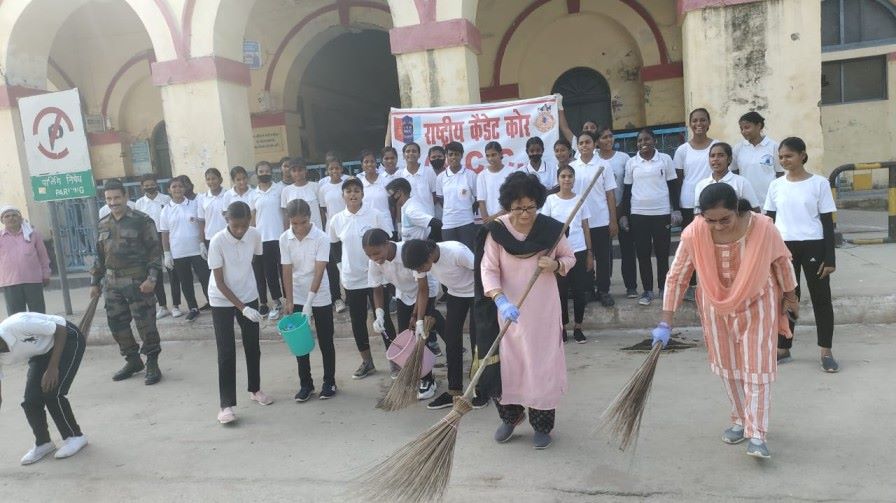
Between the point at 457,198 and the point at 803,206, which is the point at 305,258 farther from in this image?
the point at 803,206

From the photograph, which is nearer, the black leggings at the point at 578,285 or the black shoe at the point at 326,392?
the black shoe at the point at 326,392

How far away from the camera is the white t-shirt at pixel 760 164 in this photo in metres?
5.31

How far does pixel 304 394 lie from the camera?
4.77 meters

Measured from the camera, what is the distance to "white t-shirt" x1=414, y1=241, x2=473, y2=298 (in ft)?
13.7

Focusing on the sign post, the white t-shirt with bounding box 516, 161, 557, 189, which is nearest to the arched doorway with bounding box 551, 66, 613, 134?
the white t-shirt with bounding box 516, 161, 557, 189

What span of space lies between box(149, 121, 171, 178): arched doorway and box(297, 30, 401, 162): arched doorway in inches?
120

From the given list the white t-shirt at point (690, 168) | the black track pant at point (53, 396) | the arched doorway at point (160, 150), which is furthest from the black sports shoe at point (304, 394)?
the arched doorway at point (160, 150)

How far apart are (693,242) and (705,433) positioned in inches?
45.2

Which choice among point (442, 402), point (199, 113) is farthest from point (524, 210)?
point (199, 113)

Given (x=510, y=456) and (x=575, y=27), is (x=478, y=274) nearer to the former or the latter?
(x=510, y=456)

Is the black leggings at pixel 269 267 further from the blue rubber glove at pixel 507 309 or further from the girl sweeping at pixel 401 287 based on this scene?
the blue rubber glove at pixel 507 309

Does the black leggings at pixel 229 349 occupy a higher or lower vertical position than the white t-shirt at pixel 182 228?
lower

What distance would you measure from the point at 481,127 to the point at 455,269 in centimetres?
323

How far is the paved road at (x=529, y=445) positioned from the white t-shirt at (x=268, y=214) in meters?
1.87
